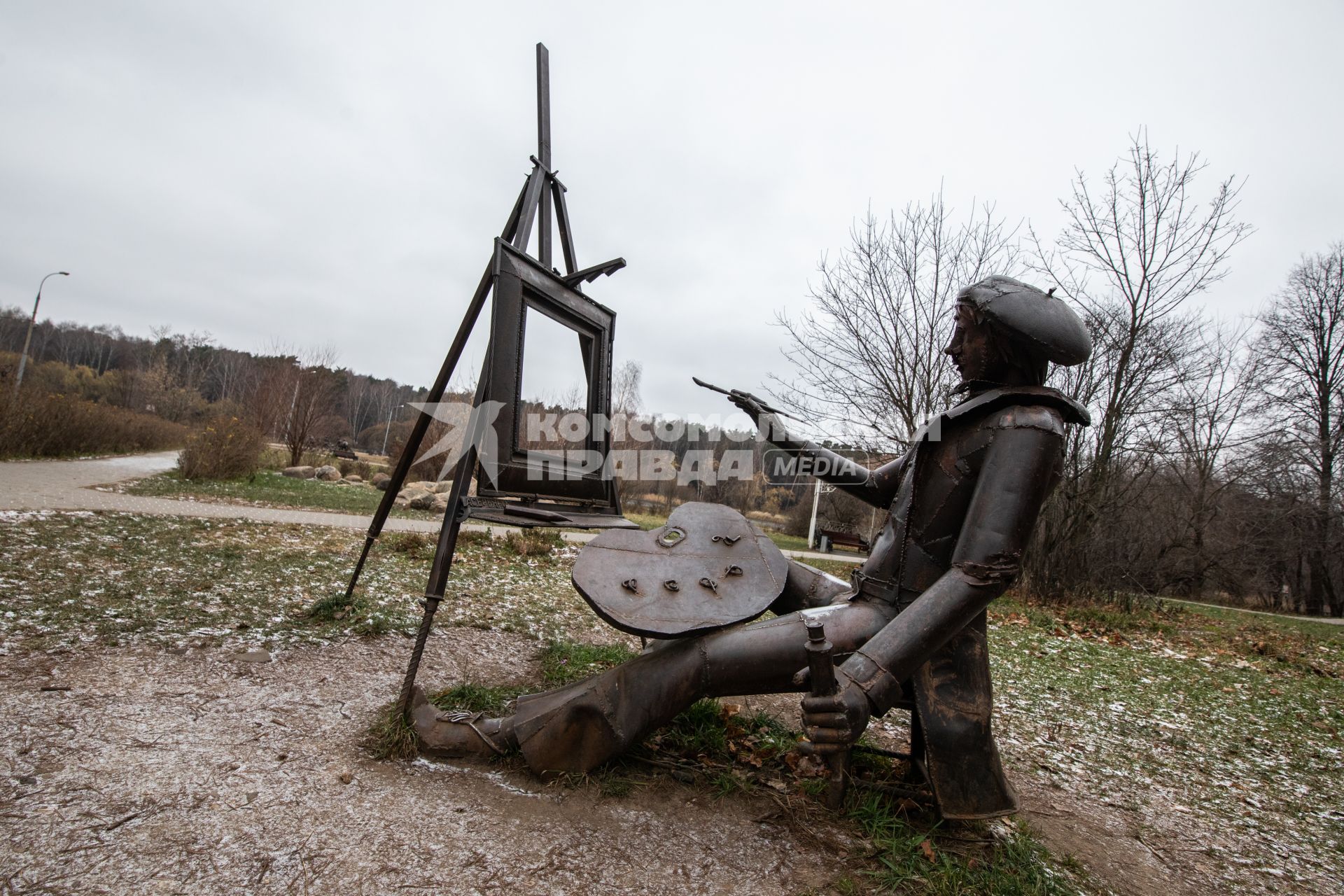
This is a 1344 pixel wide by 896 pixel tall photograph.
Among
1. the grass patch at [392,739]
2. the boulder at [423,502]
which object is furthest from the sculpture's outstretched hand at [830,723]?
the boulder at [423,502]

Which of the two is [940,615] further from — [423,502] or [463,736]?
Result: [423,502]

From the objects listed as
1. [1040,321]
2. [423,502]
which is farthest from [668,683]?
[423,502]

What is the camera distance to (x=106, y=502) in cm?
762

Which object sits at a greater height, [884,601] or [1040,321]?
[1040,321]

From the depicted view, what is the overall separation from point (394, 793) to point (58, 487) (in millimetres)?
9945

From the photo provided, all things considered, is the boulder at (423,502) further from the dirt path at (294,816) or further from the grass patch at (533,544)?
the dirt path at (294,816)

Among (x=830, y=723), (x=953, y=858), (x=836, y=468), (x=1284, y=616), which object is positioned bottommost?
(x=953, y=858)

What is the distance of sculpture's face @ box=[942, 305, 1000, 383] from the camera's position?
7.33ft

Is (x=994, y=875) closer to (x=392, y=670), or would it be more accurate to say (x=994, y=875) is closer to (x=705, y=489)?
(x=392, y=670)

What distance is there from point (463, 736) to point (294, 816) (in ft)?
1.94

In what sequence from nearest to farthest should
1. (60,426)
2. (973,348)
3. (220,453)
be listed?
(973,348), (220,453), (60,426)

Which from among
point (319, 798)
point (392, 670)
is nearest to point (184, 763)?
Result: point (319, 798)

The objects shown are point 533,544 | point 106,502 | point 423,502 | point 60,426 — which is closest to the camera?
point 106,502

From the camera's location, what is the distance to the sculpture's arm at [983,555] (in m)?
1.87
